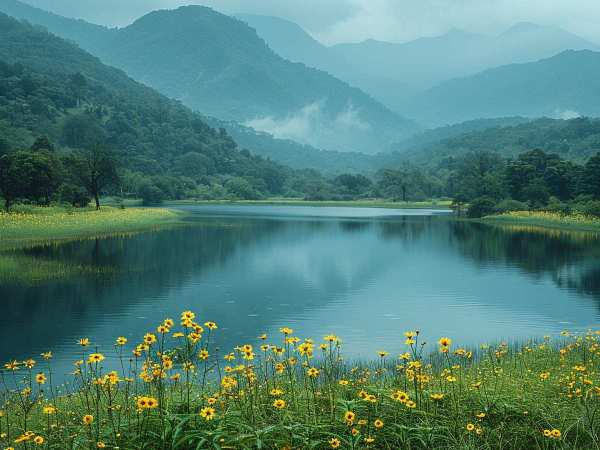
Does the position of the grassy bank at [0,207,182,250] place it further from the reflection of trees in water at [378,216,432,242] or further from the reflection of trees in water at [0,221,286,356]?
the reflection of trees in water at [378,216,432,242]

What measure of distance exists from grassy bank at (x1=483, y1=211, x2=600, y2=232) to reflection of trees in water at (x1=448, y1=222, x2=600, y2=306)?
5535 mm

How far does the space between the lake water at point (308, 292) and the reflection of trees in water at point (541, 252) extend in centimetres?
16

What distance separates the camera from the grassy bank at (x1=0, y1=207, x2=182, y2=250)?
52.2 meters

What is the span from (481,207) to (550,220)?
61.7 feet

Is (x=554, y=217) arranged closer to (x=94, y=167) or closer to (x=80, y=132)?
(x=94, y=167)

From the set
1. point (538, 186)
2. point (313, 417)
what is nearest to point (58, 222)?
point (313, 417)

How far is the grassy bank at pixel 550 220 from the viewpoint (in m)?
75.5

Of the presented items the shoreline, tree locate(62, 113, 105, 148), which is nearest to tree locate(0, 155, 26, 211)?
the shoreline

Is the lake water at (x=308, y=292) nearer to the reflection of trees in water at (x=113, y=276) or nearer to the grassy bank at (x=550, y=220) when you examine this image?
the reflection of trees in water at (x=113, y=276)

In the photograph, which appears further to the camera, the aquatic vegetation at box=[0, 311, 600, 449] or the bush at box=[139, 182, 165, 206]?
the bush at box=[139, 182, 165, 206]

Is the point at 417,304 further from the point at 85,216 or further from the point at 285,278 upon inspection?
the point at 85,216

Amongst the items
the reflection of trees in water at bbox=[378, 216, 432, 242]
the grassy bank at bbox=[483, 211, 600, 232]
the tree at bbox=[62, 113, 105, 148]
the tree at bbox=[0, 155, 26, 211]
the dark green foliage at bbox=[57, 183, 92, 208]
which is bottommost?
the reflection of trees in water at bbox=[378, 216, 432, 242]

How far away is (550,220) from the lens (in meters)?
83.3

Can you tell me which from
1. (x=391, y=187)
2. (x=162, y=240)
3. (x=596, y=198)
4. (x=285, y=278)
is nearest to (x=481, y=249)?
(x=285, y=278)
